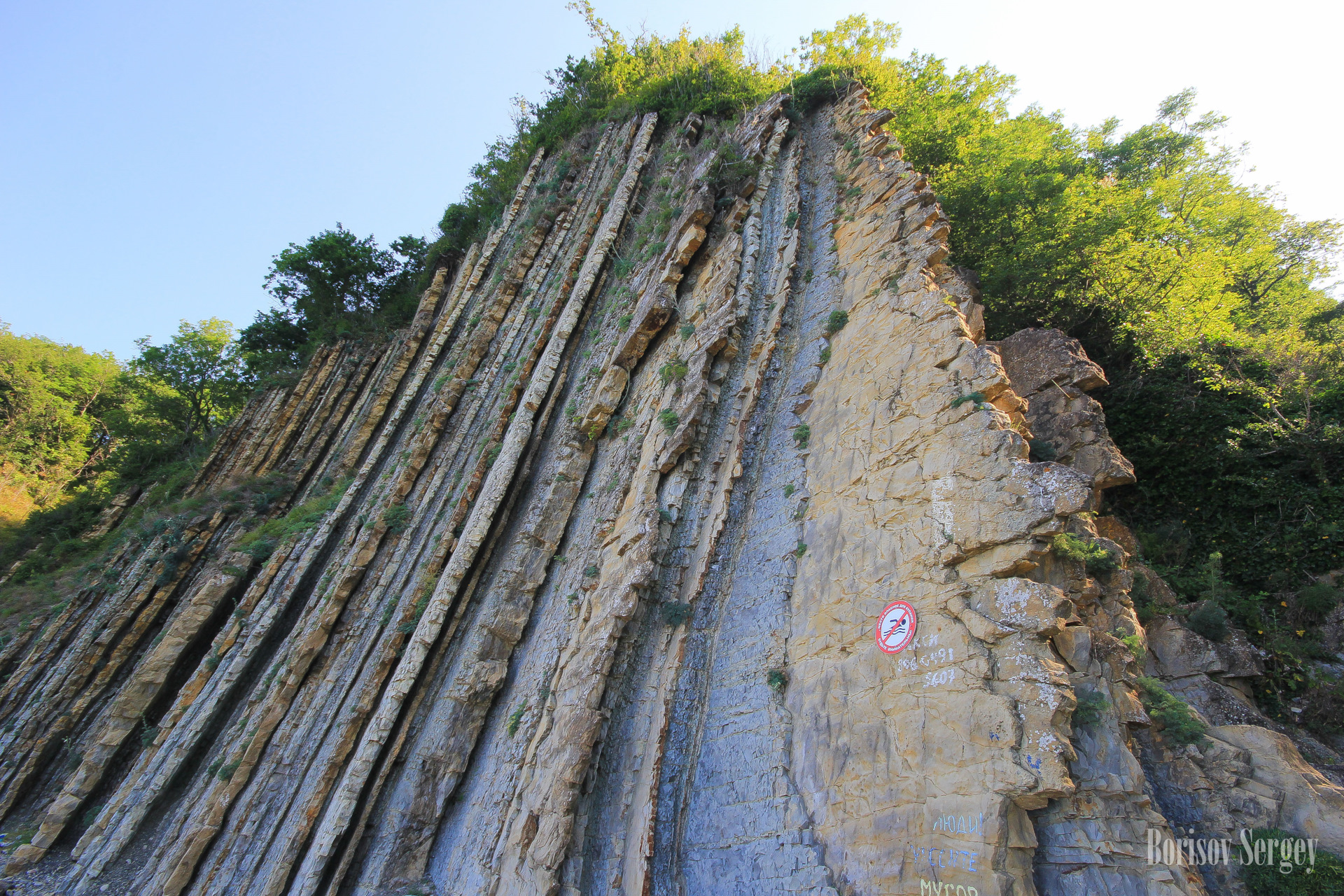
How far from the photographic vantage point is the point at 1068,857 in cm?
440

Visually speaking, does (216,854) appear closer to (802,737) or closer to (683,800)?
(683,800)

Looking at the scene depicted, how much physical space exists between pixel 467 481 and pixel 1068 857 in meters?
10.5

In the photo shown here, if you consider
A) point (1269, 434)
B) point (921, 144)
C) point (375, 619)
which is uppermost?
point (921, 144)

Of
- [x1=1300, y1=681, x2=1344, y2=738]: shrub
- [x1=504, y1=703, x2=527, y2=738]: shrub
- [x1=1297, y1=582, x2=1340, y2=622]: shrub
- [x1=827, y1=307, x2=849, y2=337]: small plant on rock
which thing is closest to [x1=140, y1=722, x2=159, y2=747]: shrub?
[x1=504, y1=703, x2=527, y2=738]: shrub

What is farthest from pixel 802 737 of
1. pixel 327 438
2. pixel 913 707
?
pixel 327 438

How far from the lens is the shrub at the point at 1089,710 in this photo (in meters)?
4.77

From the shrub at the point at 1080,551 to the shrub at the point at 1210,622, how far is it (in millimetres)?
3696

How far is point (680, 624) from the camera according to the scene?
7.44 meters

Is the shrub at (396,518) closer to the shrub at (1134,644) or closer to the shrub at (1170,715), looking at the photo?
the shrub at (1134,644)

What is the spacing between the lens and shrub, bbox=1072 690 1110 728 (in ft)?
15.7

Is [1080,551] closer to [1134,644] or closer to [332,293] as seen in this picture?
[1134,644]

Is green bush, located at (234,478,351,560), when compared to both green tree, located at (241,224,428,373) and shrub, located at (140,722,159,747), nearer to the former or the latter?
shrub, located at (140,722,159,747)

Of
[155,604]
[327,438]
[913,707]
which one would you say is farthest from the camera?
[327,438]

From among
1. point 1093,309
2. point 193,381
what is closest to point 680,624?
point 1093,309
